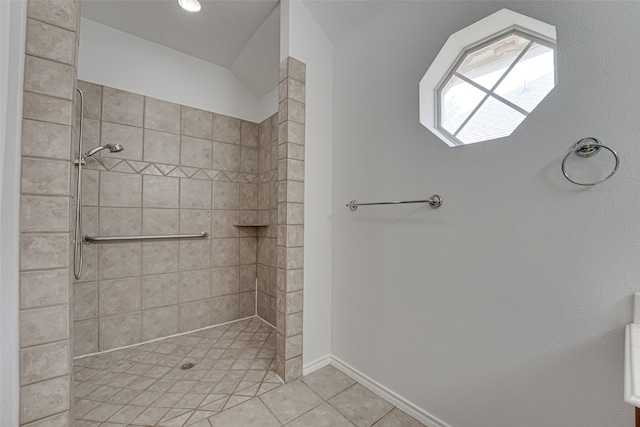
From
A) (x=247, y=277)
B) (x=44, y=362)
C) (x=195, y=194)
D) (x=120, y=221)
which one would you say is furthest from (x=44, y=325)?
(x=247, y=277)

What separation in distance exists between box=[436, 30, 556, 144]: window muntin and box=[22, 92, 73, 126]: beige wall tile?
159 centimetres

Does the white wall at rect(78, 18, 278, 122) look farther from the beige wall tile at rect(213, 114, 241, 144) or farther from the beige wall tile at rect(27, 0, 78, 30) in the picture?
the beige wall tile at rect(27, 0, 78, 30)

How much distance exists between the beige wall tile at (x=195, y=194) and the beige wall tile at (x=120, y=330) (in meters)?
0.96

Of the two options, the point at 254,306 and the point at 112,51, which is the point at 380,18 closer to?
the point at 112,51

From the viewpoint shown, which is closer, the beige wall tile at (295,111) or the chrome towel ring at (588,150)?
the chrome towel ring at (588,150)

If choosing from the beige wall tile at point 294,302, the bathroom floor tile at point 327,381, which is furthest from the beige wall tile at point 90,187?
the bathroom floor tile at point 327,381

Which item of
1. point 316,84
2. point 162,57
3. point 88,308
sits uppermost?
point 162,57

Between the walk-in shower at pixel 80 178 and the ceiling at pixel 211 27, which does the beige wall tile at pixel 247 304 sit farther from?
the ceiling at pixel 211 27

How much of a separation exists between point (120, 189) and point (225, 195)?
2.60 ft

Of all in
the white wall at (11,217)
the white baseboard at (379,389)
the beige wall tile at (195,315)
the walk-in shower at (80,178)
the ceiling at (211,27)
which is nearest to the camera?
the white wall at (11,217)

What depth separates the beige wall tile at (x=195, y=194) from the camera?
219cm

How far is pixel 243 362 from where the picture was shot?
1.77 m

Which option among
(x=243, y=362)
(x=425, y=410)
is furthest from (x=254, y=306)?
(x=425, y=410)

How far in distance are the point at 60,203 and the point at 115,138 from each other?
4.54 feet
